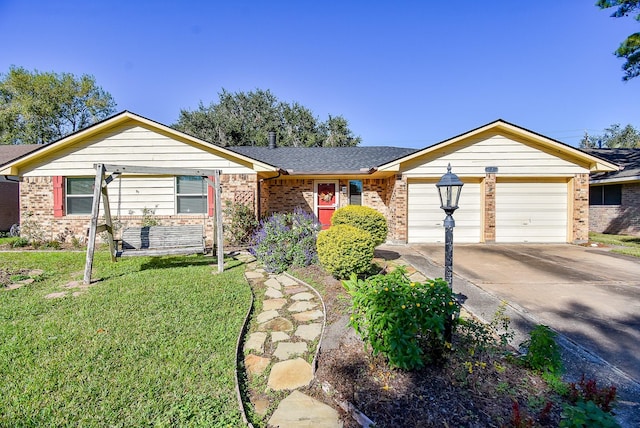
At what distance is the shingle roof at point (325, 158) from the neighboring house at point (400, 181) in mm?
1547

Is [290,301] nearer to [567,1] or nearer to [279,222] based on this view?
[279,222]

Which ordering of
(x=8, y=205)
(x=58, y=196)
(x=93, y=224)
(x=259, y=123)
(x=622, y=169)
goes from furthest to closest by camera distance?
(x=259, y=123)
(x=8, y=205)
(x=622, y=169)
(x=58, y=196)
(x=93, y=224)

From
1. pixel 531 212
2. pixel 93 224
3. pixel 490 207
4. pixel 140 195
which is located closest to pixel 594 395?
pixel 93 224

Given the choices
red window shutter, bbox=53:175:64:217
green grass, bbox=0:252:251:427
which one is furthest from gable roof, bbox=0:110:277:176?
green grass, bbox=0:252:251:427

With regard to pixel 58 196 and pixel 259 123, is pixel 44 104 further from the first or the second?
pixel 58 196

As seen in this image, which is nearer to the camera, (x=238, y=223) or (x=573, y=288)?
(x=573, y=288)

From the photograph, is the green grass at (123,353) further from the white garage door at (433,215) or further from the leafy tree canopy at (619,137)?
the leafy tree canopy at (619,137)

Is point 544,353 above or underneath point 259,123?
underneath

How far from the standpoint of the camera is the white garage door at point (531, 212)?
29.8ft

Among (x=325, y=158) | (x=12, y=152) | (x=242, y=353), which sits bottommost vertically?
(x=242, y=353)

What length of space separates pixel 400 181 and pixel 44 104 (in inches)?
1232

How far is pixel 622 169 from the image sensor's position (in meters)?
10.2

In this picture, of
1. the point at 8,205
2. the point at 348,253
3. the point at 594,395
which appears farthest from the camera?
the point at 8,205

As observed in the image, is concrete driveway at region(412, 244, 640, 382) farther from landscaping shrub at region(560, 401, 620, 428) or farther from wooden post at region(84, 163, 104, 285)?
wooden post at region(84, 163, 104, 285)
